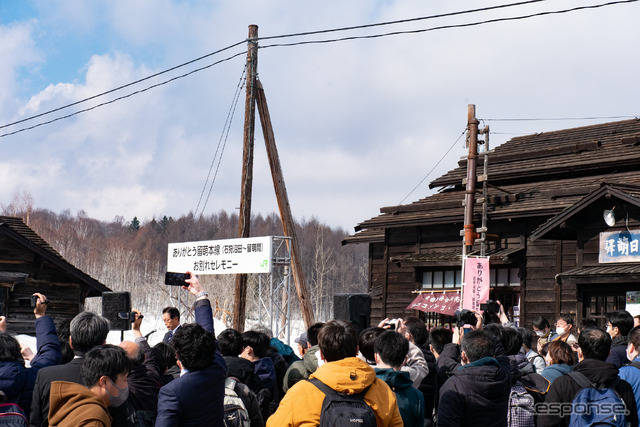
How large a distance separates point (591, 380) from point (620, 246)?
9.67 m

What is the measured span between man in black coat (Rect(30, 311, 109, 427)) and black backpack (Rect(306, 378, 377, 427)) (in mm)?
1620

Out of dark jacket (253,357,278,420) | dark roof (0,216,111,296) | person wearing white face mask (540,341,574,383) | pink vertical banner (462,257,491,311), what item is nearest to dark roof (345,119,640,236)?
pink vertical banner (462,257,491,311)

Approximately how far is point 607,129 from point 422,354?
18.2 meters

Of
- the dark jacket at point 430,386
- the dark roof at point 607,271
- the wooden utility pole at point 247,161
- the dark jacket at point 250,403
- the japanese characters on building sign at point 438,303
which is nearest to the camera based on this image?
the dark jacket at point 250,403

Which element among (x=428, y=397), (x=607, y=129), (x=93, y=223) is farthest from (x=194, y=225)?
(x=428, y=397)

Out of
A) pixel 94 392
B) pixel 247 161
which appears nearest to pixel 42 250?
pixel 247 161

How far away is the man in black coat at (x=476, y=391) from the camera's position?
490 centimetres

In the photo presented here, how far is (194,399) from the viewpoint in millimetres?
4293

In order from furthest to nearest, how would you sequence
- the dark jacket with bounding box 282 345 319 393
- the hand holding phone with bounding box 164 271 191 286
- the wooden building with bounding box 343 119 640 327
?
the wooden building with bounding box 343 119 640 327 < the dark jacket with bounding box 282 345 319 393 < the hand holding phone with bounding box 164 271 191 286

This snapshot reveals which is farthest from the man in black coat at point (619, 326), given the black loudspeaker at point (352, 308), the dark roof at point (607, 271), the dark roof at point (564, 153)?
the dark roof at point (564, 153)

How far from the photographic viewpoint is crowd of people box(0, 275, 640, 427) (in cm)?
374

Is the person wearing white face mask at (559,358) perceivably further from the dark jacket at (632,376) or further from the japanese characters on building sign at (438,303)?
the japanese characters on building sign at (438,303)

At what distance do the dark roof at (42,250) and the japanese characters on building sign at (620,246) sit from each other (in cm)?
1337

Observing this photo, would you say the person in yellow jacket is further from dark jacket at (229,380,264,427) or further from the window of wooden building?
the window of wooden building
